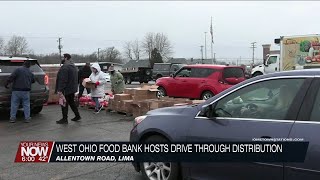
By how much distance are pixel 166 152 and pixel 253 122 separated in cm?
113

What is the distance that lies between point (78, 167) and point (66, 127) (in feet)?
13.8

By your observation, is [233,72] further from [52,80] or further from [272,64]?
[272,64]

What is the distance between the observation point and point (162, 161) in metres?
4.96

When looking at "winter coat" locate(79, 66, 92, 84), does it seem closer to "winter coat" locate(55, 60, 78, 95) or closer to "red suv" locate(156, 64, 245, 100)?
"red suv" locate(156, 64, 245, 100)

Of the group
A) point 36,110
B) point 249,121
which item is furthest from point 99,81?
point 249,121

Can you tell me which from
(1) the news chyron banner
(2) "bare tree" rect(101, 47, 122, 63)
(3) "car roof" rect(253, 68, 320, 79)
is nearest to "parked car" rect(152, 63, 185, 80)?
(1) the news chyron banner

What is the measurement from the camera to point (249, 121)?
437cm

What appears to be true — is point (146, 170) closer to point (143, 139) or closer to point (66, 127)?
point (143, 139)

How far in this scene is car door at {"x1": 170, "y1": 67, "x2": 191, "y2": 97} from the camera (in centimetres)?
1686

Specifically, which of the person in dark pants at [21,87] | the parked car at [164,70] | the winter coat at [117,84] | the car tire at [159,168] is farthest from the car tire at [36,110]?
the parked car at [164,70]

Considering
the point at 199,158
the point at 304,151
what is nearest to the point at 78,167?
the point at 199,158

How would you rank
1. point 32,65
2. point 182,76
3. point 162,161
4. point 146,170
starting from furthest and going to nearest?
point 182,76 < point 32,65 < point 146,170 < point 162,161

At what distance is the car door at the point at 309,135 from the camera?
375 centimetres

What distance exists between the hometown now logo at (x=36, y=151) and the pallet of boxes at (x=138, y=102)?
6659mm
